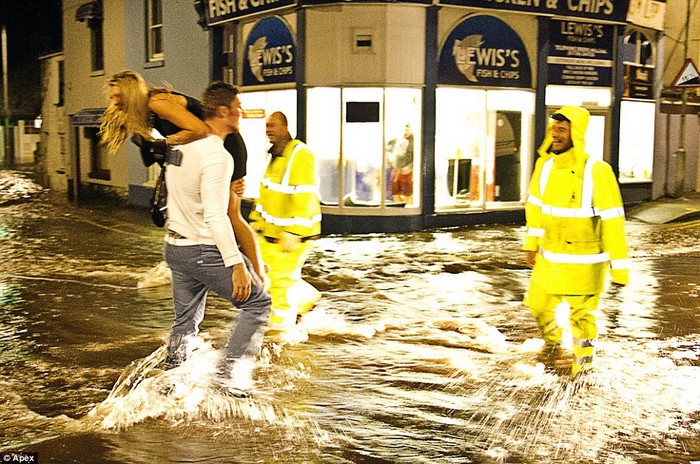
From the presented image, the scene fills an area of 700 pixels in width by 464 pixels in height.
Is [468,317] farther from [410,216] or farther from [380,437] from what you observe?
[410,216]

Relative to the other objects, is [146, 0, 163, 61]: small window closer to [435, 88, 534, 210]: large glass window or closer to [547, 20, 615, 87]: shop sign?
[435, 88, 534, 210]: large glass window

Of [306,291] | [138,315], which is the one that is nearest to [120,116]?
[306,291]

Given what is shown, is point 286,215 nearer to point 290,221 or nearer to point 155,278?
point 290,221

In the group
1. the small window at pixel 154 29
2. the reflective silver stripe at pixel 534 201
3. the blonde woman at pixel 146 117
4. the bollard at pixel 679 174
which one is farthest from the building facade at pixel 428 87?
the blonde woman at pixel 146 117

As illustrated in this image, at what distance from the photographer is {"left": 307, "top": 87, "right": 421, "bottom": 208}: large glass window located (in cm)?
1501

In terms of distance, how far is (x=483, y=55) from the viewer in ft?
51.8

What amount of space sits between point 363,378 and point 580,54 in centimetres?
1284

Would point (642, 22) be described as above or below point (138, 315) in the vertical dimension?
above

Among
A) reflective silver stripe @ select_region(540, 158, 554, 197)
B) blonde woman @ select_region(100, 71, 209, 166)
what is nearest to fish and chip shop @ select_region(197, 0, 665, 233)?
reflective silver stripe @ select_region(540, 158, 554, 197)

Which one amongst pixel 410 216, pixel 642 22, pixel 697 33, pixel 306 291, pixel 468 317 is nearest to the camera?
pixel 306 291

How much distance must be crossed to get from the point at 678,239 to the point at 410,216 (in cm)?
443

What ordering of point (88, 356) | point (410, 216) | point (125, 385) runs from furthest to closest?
point (410, 216), point (88, 356), point (125, 385)

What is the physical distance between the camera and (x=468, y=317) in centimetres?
836

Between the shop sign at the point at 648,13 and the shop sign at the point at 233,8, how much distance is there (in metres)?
7.34
